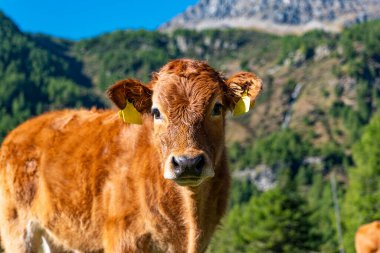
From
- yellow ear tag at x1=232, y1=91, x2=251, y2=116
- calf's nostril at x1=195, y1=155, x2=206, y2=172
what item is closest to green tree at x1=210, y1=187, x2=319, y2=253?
yellow ear tag at x1=232, y1=91, x2=251, y2=116

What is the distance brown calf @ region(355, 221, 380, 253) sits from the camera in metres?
18.9

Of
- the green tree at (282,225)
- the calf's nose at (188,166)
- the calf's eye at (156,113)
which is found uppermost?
the calf's eye at (156,113)

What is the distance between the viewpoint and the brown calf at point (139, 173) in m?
6.20

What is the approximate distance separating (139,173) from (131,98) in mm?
823

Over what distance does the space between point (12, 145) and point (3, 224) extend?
1053 mm

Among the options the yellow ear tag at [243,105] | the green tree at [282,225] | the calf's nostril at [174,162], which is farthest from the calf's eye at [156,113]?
the green tree at [282,225]

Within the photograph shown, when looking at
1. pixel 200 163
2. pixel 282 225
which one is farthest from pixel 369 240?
pixel 282 225

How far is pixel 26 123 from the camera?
29.2 feet

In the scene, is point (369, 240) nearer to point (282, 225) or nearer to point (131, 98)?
point (131, 98)

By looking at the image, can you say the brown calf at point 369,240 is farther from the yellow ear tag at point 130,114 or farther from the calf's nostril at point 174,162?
the calf's nostril at point 174,162

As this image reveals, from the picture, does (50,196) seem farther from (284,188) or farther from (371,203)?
(284,188)

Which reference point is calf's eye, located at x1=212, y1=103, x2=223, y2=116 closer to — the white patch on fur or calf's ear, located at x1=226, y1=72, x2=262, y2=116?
calf's ear, located at x1=226, y1=72, x2=262, y2=116

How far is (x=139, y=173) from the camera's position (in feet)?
22.4

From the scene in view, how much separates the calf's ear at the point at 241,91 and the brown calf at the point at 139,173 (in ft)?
0.04
